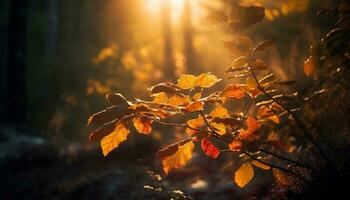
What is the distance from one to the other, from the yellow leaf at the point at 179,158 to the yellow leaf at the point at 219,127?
6.0 inches

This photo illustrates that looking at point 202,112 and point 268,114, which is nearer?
point 202,112

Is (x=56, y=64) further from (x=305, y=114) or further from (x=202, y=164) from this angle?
(x=305, y=114)

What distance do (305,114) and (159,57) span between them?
50.5 ft

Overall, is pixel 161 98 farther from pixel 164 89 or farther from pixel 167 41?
pixel 167 41

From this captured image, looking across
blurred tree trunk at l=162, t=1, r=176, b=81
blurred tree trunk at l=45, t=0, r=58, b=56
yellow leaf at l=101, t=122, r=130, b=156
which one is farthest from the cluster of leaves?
blurred tree trunk at l=45, t=0, r=58, b=56

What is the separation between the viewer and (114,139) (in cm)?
195

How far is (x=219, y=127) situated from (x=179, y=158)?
0.25 metres

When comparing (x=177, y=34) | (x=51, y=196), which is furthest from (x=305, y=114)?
(x=177, y=34)

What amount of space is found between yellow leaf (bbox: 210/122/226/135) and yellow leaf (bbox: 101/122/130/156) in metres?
0.43

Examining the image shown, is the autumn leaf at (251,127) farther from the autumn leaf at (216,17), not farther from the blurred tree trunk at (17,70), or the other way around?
the blurred tree trunk at (17,70)

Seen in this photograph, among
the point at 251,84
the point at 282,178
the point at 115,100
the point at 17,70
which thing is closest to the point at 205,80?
the point at 251,84

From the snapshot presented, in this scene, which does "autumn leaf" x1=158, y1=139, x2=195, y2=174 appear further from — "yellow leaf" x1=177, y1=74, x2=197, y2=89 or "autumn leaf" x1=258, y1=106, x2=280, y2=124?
"autumn leaf" x1=258, y1=106, x2=280, y2=124

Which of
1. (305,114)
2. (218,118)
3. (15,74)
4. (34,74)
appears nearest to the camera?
(218,118)

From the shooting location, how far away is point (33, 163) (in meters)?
5.68
